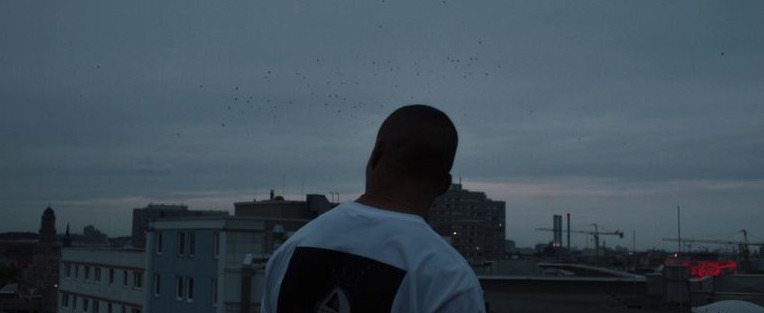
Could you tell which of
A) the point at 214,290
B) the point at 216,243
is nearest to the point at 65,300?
the point at 216,243

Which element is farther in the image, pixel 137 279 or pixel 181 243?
pixel 137 279

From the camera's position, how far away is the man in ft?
7.50

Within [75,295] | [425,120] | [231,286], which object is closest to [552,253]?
[75,295]

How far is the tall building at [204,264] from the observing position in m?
31.8

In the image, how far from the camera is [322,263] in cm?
242

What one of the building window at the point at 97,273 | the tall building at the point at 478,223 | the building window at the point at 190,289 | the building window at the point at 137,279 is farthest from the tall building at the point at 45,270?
the building window at the point at 190,289

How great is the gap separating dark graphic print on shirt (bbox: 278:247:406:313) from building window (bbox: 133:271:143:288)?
42.3 metres

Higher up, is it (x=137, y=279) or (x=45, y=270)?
(x=137, y=279)

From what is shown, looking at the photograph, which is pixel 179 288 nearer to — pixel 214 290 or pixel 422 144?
pixel 214 290

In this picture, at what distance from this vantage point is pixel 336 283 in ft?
7.80

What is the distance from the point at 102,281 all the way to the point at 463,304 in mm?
47284

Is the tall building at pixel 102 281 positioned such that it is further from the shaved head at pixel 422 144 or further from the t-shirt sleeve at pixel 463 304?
the t-shirt sleeve at pixel 463 304

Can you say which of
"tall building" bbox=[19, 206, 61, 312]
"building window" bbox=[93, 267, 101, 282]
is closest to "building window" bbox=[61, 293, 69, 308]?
"building window" bbox=[93, 267, 101, 282]

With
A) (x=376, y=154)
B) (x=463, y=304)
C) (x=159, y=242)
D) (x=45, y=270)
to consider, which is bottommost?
(x=45, y=270)
